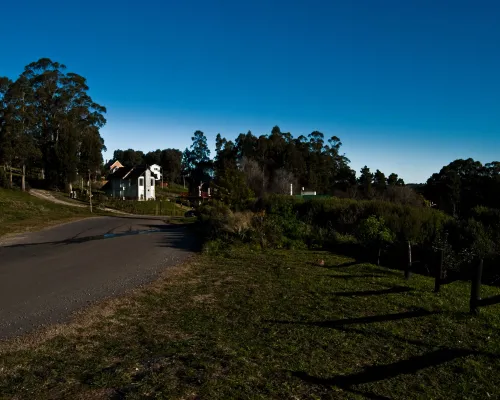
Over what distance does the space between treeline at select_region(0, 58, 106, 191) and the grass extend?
145 feet

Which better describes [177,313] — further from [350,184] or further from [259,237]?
[350,184]

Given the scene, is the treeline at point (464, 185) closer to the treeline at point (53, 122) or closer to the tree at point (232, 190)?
the tree at point (232, 190)

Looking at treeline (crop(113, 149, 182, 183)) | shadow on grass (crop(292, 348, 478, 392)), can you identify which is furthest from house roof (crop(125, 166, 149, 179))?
shadow on grass (crop(292, 348, 478, 392))

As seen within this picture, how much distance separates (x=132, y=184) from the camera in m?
57.9

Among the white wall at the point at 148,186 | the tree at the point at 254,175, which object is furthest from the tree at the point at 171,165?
the tree at the point at 254,175

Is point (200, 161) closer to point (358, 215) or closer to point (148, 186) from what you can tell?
point (148, 186)

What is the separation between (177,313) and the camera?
6.26 meters

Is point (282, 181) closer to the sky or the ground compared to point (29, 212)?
closer to the sky

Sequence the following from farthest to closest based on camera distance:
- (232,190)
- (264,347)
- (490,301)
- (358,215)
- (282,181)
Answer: (282,181), (232,190), (358,215), (490,301), (264,347)

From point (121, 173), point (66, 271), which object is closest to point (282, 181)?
point (121, 173)

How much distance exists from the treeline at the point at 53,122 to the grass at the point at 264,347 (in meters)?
44.3

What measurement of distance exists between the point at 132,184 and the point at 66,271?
50.5 meters

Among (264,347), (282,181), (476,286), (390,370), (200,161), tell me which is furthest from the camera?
(200,161)

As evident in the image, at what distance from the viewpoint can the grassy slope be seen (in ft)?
83.5
